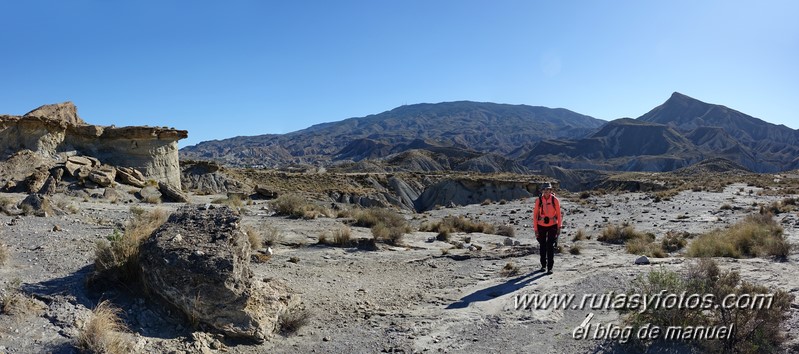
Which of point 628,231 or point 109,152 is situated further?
point 109,152

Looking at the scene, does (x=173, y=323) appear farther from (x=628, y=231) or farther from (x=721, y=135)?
(x=721, y=135)

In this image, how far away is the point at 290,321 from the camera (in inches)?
227

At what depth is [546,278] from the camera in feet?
26.4

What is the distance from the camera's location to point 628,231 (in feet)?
45.0

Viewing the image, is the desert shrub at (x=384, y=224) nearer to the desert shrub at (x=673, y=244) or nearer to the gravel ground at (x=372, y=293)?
the gravel ground at (x=372, y=293)

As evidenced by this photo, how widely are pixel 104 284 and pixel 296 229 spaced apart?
7888 mm

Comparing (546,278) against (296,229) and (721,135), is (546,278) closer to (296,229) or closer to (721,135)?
(296,229)

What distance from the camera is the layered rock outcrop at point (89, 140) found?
20.7m

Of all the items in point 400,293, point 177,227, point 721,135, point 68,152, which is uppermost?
point 721,135

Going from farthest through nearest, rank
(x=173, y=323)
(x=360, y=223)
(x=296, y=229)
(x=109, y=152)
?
(x=109, y=152) → (x=360, y=223) → (x=296, y=229) → (x=173, y=323)

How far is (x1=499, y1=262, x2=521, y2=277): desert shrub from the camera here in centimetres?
873

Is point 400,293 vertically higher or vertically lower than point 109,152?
lower

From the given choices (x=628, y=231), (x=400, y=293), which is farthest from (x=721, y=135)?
(x=400, y=293)

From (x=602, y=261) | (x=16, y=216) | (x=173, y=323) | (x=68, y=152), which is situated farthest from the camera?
(x=68, y=152)
